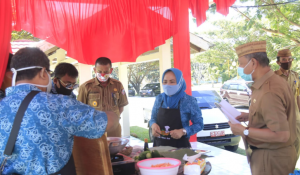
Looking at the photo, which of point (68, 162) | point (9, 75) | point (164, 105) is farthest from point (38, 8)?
point (68, 162)

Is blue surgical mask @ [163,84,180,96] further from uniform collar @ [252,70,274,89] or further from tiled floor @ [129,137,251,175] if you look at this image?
tiled floor @ [129,137,251,175]

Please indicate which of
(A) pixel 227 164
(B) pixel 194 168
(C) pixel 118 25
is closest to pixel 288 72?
(A) pixel 227 164

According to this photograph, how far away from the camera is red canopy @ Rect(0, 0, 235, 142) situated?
3102 mm

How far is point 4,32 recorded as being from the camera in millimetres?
→ 1993

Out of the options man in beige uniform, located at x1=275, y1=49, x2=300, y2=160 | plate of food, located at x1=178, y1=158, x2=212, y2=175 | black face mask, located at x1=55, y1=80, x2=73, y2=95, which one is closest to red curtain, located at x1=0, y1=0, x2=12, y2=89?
black face mask, located at x1=55, y1=80, x2=73, y2=95

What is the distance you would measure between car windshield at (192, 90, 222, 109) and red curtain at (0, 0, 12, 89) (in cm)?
562

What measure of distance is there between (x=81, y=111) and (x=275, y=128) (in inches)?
58.1

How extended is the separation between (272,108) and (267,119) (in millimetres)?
96

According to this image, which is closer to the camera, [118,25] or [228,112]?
[228,112]

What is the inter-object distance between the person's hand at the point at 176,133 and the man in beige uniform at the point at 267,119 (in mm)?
684

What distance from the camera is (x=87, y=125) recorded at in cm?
141

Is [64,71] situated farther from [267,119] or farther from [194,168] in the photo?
[267,119]

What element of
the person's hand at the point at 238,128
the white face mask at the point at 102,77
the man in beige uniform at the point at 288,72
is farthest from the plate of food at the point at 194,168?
the man in beige uniform at the point at 288,72

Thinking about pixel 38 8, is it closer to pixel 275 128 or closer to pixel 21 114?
pixel 21 114
